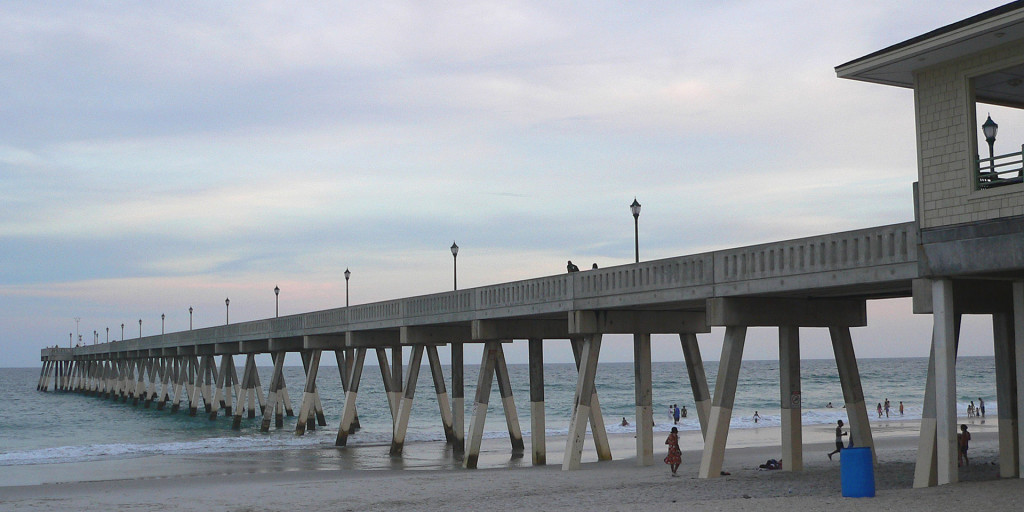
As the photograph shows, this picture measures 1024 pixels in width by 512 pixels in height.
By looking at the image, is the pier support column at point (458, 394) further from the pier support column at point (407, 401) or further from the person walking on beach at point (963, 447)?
the person walking on beach at point (963, 447)

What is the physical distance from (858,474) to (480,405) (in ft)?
56.9

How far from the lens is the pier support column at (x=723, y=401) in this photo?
21781 millimetres

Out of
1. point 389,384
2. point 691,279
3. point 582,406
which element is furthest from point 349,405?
point 691,279

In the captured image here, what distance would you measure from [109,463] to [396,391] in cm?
1167

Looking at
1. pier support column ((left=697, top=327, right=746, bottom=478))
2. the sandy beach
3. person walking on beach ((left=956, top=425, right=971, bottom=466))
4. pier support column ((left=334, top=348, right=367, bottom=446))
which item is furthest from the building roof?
pier support column ((left=334, top=348, right=367, bottom=446))

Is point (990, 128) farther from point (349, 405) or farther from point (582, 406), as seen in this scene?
point (349, 405)

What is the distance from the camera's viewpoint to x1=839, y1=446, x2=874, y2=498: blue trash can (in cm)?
1675

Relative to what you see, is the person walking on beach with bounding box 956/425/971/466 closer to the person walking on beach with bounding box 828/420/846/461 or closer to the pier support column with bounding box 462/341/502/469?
the person walking on beach with bounding box 828/420/846/461

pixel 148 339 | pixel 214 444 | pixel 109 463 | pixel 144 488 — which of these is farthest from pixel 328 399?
pixel 144 488

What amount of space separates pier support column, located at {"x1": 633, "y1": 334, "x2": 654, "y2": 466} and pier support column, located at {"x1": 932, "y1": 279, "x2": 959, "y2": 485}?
10441 millimetres

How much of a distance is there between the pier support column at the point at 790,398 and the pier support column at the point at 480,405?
11.1 meters

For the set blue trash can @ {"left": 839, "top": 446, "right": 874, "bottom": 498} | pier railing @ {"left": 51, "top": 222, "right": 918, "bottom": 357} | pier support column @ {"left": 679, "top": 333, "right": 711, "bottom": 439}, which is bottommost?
blue trash can @ {"left": 839, "top": 446, "right": 874, "bottom": 498}

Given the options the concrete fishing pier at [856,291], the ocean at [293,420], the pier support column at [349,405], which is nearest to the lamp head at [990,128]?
the concrete fishing pier at [856,291]

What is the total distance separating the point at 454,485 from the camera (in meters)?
25.1
